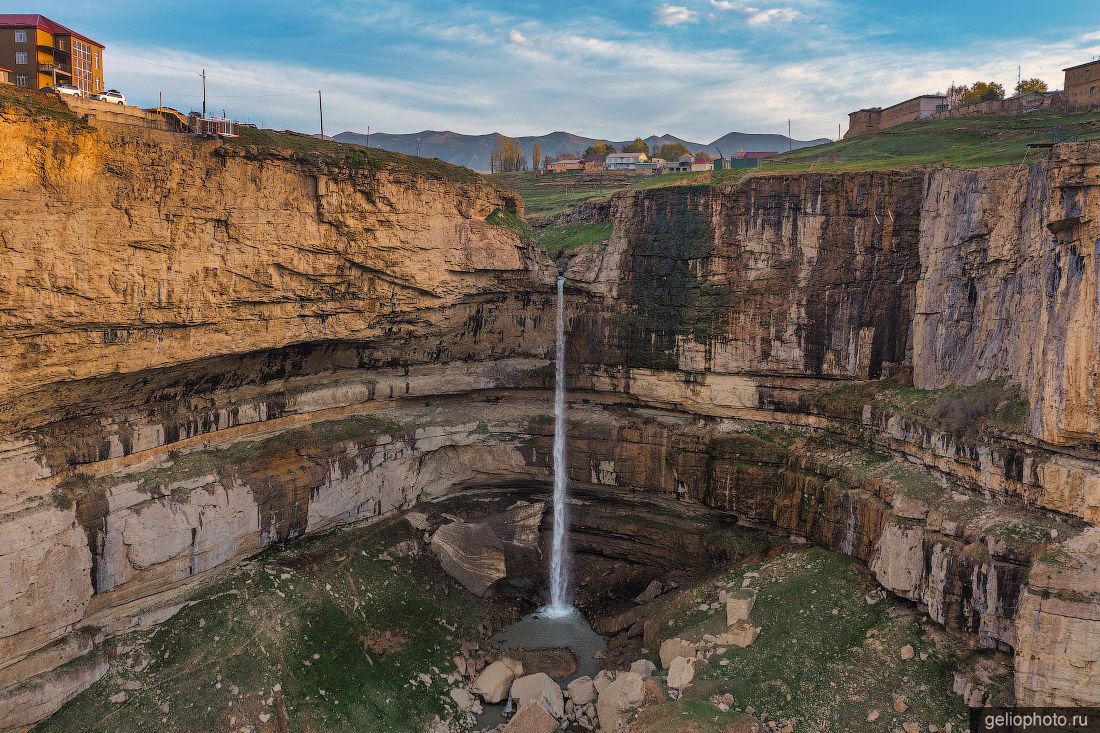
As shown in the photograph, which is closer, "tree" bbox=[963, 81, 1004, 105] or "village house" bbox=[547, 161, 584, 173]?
"tree" bbox=[963, 81, 1004, 105]

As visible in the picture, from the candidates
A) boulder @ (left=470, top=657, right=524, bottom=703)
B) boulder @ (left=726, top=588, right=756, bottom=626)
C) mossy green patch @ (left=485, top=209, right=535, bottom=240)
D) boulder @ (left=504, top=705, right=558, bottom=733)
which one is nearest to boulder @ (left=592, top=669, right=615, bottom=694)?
boulder @ (left=504, top=705, right=558, bottom=733)

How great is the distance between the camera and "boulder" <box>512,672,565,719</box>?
25359 millimetres

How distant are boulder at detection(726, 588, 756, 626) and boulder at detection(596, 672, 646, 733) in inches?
172

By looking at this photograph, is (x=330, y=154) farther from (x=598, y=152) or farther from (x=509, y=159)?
(x=509, y=159)

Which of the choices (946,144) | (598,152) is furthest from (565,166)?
(946,144)

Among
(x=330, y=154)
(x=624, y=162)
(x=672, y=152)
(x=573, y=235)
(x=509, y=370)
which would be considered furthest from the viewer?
(x=672, y=152)

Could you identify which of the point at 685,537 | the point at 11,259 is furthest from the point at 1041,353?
the point at 11,259

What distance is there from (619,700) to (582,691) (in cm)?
208

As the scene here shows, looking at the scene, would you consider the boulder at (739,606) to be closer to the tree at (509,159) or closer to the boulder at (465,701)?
the boulder at (465,701)

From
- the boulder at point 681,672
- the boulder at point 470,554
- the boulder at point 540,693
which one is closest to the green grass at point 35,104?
the boulder at point 470,554

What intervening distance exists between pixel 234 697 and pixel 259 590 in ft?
14.1

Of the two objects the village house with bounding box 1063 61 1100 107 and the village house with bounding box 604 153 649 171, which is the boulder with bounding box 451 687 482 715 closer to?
the village house with bounding box 1063 61 1100 107

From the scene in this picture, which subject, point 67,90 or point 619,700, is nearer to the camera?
point 67,90

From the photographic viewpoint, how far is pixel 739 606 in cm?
2700
